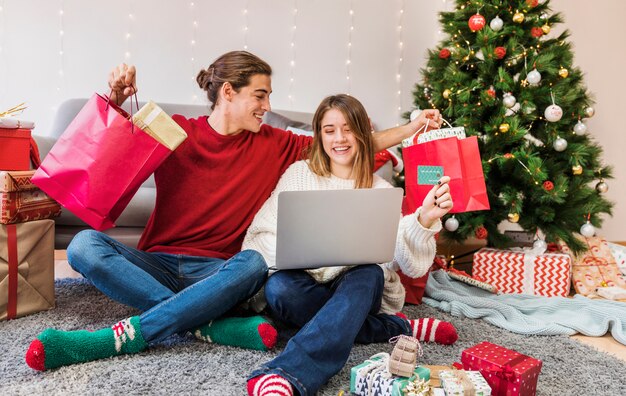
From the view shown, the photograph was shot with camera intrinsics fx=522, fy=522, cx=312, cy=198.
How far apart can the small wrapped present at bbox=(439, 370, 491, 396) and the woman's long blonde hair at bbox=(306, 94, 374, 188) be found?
649 millimetres

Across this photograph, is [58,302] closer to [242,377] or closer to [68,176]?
[68,176]

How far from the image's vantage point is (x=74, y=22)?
2863 millimetres

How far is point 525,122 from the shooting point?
7.93 feet

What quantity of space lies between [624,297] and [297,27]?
7.28 ft

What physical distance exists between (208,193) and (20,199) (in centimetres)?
59

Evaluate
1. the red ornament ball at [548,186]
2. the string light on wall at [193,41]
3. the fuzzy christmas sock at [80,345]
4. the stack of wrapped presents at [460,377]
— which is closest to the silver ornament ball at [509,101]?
the red ornament ball at [548,186]

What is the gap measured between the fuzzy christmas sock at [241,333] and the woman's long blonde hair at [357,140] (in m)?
0.50

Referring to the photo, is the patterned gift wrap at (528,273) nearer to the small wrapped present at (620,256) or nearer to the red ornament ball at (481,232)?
the red ornament ball at (481,232)

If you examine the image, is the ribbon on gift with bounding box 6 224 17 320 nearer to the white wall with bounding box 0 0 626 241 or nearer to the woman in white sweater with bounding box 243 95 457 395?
the woman in white sweater with bounding box 243 95 457 395

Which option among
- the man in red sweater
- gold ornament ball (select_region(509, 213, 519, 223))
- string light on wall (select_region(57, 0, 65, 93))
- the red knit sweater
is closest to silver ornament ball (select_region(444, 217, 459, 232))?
gold ornament ball (select_region(509, 213, 519, 223))

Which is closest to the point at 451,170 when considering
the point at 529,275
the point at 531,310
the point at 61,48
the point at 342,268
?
the point at 342,268

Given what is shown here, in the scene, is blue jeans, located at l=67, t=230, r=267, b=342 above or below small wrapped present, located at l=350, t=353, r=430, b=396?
above

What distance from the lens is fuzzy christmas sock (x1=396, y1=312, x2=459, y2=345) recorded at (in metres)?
1.51

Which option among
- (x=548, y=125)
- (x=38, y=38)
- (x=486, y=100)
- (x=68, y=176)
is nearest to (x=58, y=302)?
(x=68, y=176)
